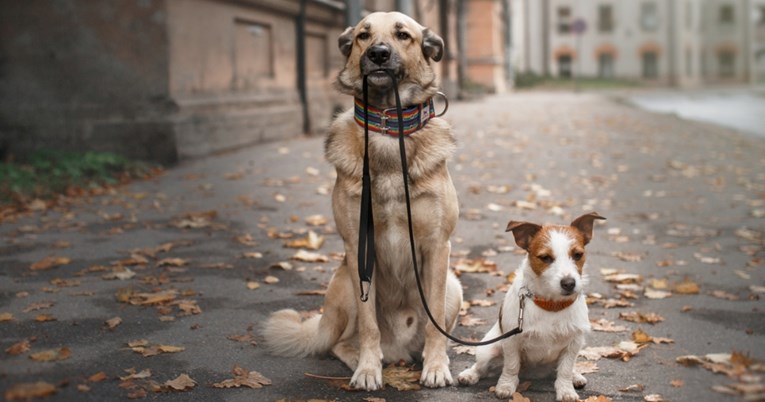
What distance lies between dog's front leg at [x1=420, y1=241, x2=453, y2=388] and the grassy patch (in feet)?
20.9

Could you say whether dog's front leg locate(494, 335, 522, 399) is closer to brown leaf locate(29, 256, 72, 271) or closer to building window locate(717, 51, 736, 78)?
brown leaf locate(29, 256, 72, 271)

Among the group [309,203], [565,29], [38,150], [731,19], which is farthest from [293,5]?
[731,19]

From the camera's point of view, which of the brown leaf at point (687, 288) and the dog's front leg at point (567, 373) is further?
the brown leaf at point (687, 288)

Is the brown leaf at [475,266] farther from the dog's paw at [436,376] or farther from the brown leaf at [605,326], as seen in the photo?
the dog's paw at [436,376]

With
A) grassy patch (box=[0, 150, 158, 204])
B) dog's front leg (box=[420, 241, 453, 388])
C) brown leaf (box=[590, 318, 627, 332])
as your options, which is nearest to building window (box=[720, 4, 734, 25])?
grassy patch (box=[0, 150, 158, 204])

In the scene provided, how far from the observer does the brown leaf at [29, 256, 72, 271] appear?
6.58 meters

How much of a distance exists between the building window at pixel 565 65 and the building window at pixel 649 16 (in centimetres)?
691

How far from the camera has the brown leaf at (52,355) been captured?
428 centimetres

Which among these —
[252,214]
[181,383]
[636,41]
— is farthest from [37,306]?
[636,41]

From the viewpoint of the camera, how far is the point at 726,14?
241 feet

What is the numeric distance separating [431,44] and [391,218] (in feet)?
3.19

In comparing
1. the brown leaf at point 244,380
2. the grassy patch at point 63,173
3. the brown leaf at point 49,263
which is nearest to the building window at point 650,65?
the grassy patch at point 63,173

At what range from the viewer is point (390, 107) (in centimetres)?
438

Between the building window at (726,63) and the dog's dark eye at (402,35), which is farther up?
Answer: the building window at (726,63)
